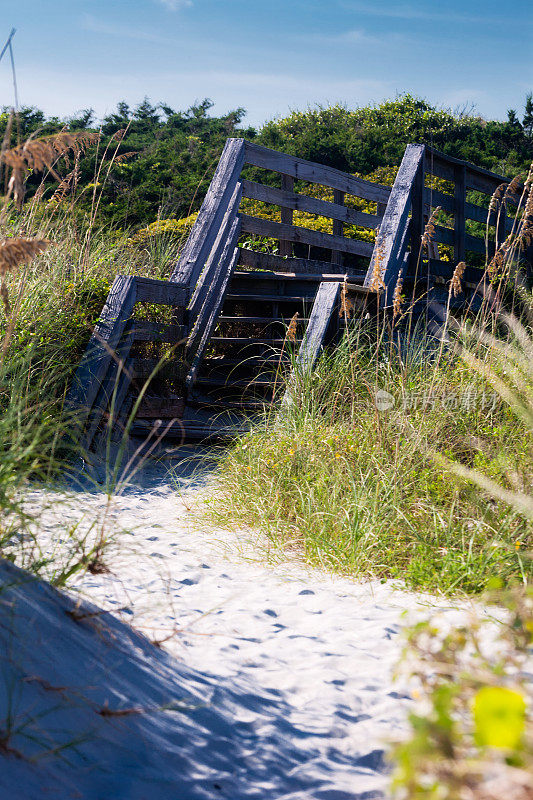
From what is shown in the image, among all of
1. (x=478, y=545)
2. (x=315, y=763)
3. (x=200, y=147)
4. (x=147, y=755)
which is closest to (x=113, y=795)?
(x=147, y=755)

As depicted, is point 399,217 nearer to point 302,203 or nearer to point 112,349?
point 302,203

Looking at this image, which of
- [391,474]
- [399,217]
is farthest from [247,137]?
[391,474]

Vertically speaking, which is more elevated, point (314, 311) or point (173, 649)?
point (314, 311)

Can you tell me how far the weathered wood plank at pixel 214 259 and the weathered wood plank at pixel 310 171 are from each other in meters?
0.43

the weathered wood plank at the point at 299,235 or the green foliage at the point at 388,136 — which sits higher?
the green foliage at the point at 388,136

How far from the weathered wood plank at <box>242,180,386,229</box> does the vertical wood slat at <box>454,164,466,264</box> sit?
1.54m

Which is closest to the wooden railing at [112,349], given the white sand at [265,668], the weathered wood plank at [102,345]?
the weathered wood plank at [102,345]

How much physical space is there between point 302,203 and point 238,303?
139 cm

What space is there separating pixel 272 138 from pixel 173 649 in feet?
65.6

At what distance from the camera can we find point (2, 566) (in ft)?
6.95

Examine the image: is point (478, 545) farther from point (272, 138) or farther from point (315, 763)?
point (272, 138)

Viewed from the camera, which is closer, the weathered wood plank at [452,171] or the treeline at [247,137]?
the weathered wood plank at [452,171]

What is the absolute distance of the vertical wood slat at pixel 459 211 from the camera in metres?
7.00

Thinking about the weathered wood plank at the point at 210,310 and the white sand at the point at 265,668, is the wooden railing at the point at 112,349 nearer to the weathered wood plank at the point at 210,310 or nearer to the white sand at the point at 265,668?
the weathered wood plank at the point at 210,310
